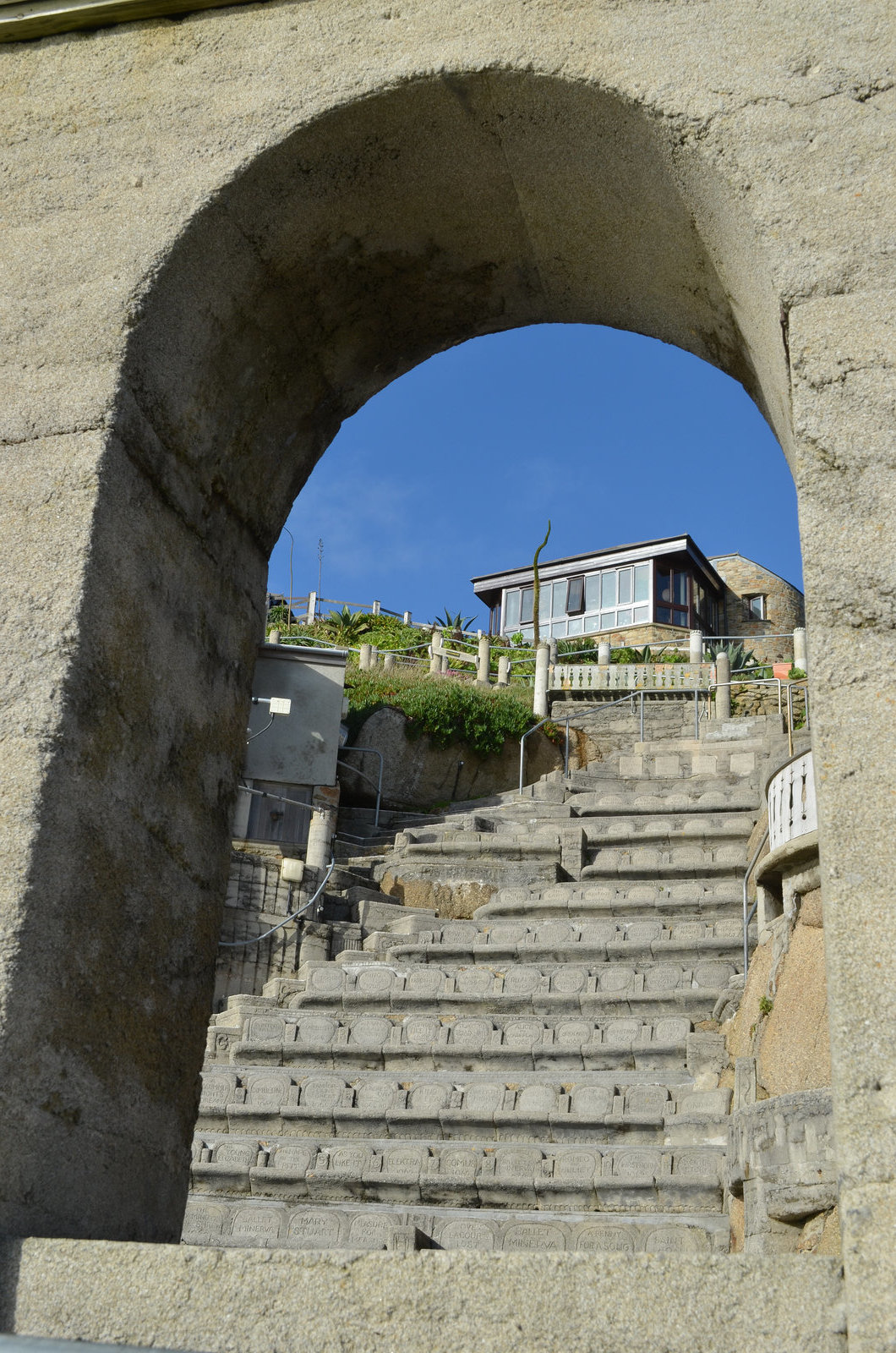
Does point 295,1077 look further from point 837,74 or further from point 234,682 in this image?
point 837,74

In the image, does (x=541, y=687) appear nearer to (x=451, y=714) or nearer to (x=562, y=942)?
(x=451, y=714)

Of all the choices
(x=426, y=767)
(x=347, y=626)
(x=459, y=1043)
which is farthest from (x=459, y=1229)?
(x=347, y=626)

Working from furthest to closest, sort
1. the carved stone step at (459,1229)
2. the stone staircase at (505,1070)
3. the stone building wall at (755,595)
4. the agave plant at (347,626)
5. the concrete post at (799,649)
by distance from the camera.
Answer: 1. the stone building wall at (755,595)
2. the agave plant at (347,626)
3. the concrete post at (799,649)
4. the stone staircase at (505,1070)
5. the carved stone step at (459,1229)

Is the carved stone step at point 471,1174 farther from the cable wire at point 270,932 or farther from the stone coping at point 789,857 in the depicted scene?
the cable wire at point 270,932

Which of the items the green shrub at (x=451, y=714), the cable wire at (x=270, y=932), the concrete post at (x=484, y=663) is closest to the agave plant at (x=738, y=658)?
the green shrub at (x=451, y=714)

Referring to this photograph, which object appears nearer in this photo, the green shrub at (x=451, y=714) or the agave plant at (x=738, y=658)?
the green shrub at (x=451, y=714)

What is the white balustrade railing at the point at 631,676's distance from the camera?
28.2 m

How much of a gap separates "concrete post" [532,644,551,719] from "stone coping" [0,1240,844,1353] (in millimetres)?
25884

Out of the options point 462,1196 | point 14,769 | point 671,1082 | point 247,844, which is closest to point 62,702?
point 14,769

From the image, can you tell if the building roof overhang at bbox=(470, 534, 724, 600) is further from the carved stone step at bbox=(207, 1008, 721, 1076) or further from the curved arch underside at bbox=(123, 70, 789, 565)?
the curved arch underside at bbox=(123, 70, 789, 565)

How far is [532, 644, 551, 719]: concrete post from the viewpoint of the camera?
28000 millimetres

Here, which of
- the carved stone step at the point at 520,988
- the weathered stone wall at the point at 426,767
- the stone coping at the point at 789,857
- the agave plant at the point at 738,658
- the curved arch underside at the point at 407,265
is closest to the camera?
the curved arch underside at the point at 407,265

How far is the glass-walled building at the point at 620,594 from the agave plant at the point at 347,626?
23.9 feet

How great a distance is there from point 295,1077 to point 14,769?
9.24 m
